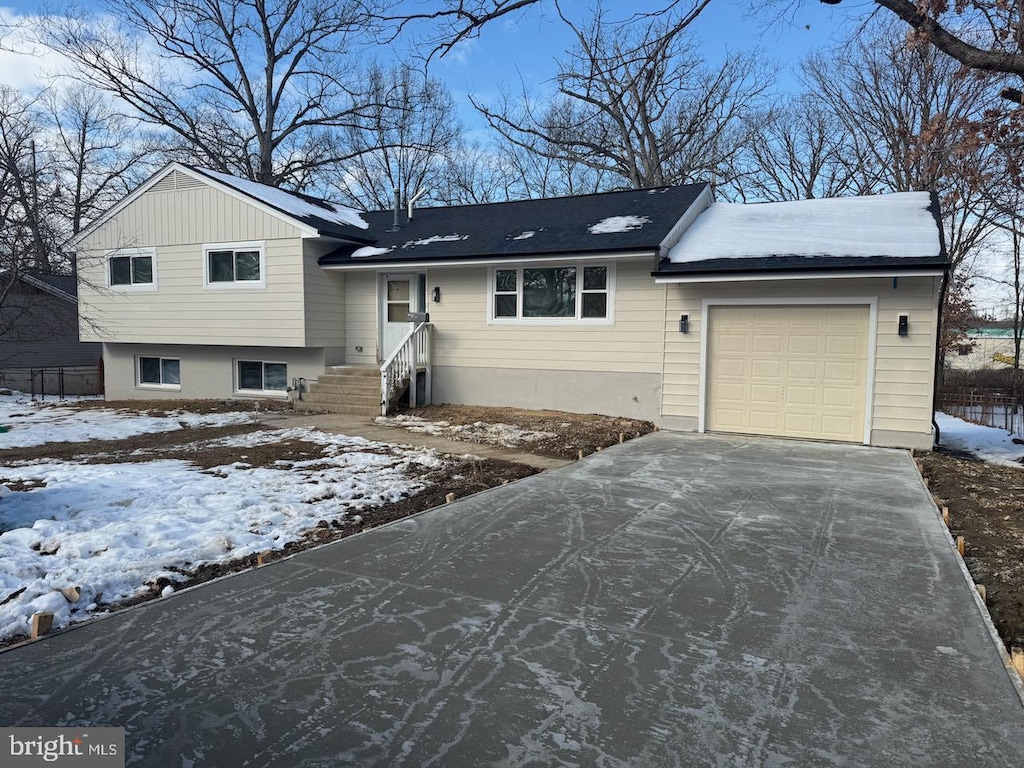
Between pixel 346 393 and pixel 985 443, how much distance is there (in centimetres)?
1161

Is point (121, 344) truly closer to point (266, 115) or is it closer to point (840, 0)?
point (266, 115)

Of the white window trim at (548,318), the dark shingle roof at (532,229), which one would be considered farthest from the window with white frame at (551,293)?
the dark shingle roof at (532,229)

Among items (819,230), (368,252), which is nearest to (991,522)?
(819,230)

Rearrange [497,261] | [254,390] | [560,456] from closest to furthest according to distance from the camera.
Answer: [560,456]
[497,261]
[254,390]

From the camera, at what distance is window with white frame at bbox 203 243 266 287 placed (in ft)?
47.4

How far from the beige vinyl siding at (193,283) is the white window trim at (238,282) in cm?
5

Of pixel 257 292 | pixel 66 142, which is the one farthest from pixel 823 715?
pixel 66 142

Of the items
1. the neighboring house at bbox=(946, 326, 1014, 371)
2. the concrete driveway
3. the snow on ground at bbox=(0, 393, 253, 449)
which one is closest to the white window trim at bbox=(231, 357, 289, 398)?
the snow on ground at bbox=(0, 393, 253, 449)

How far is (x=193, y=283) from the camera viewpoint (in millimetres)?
15148

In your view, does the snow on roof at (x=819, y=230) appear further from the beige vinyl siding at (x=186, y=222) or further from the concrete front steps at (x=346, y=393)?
the beige vinyl siding at (x=186, y=222)

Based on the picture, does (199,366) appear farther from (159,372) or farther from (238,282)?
(238,282)

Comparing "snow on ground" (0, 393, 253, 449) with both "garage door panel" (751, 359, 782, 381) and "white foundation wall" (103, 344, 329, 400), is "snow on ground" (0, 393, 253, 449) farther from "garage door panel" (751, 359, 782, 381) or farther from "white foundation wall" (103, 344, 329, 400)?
"garage door panel" (751, 359, 782, 381)

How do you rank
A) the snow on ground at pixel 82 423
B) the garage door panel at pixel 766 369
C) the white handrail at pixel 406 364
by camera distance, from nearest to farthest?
the snow on ground at pixel 82 423 → the garage door panel at pixel 766 369 → the white handrail at pixel 406 364

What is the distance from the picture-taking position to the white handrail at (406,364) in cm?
1257
